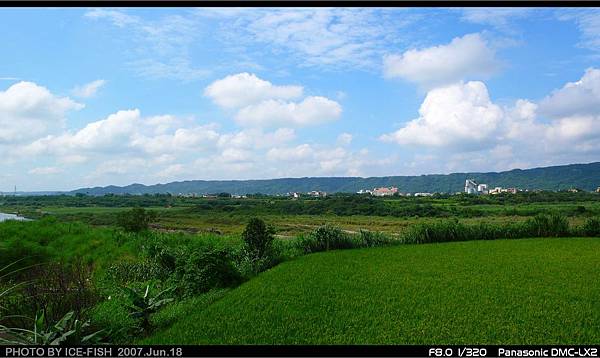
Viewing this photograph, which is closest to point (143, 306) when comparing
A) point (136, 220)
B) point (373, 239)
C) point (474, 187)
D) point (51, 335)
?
point (51, 335)

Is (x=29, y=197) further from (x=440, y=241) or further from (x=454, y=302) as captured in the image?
(x=440, y=241)

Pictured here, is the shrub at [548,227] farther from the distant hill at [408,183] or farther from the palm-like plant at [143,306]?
the palm-like plant at [143,306]

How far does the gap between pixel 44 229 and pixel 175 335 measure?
4515 mm

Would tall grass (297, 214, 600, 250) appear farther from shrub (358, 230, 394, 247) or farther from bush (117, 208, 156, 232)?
bush (117, 208, 156, 232)

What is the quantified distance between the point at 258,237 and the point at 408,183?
6128 millimetres

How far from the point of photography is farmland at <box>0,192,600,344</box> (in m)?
4.36

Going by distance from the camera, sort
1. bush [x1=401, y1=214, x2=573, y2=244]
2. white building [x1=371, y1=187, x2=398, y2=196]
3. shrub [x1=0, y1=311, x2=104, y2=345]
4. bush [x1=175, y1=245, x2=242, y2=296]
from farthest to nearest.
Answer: white building [x1=371, y1=187, x2=398, y2=196]
bush [x1=401, y1=214, x2=573, y2=244]
bush [x1=175, y1=245, x2=242, y2=296]
shrub [x1=0, y1=311, x2=104, y2=345]

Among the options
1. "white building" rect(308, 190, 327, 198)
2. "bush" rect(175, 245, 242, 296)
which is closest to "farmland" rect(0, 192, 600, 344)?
"bush" rect(175, 245, 242, 296)

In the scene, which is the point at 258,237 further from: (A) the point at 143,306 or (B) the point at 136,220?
(A) the point at 143,306

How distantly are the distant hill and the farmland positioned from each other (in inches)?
10.7

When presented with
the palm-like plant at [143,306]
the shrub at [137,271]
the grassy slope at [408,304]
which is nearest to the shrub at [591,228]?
the grassy slope at [408,304]

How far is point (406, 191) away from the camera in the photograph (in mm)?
12992

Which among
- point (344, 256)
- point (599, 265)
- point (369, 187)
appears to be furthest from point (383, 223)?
point (599, 265)

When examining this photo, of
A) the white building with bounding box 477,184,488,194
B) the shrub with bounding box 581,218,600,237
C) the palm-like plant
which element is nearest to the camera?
the palm-like plant
